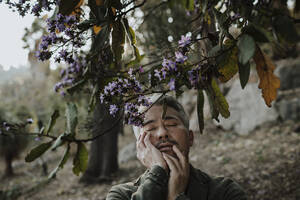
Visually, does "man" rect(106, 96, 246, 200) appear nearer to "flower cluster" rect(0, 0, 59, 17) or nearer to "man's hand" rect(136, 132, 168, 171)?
"man's hand" rect(136, 132, 168, 171)

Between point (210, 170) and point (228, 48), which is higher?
point (228, 48)

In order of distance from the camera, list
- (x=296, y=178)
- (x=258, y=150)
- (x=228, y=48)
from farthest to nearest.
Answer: (x=258, y=150) < (x=296, y=178) < (x=228, y=48)

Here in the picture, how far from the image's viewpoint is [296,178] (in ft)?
10.2

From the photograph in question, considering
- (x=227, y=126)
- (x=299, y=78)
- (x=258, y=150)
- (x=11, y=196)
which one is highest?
(x=299, y=78)

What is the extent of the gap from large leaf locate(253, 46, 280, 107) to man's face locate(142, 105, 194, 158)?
572 millimetres

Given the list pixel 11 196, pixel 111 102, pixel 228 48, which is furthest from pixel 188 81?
pixel 11 196

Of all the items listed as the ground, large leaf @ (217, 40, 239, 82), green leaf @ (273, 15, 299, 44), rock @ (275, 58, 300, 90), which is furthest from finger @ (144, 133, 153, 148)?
rock @ (275, 58, 300, 90)

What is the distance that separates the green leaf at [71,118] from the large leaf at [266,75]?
0.75 metres

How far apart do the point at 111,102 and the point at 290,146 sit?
430 centimetres

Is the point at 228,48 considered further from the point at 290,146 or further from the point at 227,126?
the point at 227,126

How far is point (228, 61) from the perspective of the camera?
0.85 meters

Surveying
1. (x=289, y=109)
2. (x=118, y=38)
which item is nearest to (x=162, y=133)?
(x=118, y=38)

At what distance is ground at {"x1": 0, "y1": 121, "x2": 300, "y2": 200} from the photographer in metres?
3.21

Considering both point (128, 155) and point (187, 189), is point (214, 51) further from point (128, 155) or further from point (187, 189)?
point (128, 155)
